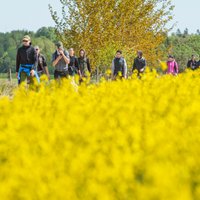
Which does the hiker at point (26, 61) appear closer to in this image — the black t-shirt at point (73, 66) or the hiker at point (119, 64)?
the black t-shirt at point (73, 66)

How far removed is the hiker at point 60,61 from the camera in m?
18.0

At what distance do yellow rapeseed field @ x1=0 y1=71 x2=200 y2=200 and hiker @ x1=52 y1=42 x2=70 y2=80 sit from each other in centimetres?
1048

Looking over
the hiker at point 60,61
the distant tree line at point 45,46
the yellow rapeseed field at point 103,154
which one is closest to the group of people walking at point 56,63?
the hiker at point 60,61

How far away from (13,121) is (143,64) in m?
16.9

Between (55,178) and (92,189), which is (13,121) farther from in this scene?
(92,189)

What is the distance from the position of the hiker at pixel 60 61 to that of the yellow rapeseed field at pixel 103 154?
1048 centimetres

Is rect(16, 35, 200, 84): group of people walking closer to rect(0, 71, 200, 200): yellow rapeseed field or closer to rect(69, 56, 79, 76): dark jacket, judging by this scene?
rect(69, 56, 79, 76): dark jacket

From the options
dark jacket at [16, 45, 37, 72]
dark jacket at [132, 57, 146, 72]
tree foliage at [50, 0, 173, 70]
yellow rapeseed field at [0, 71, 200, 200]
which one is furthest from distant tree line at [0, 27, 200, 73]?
yellow rapeseed field at [0, 71, 200, 200]

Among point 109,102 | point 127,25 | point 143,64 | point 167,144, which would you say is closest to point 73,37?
point 127,25

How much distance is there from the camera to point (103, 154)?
17.2 feet

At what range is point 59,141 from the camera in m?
5.42

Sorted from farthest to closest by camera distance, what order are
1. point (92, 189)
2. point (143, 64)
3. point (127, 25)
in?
point (127, 25), point (143, 64), point (92, 189)

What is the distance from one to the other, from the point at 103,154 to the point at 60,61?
44.1 feet

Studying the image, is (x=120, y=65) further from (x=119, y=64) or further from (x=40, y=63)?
(x=40, y=63)
